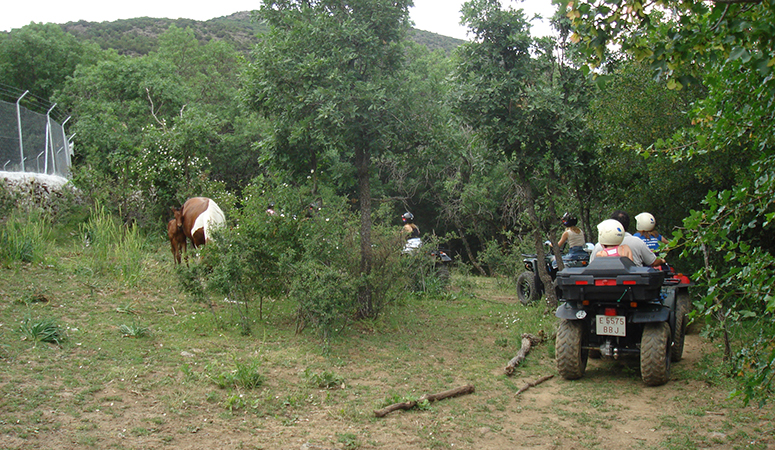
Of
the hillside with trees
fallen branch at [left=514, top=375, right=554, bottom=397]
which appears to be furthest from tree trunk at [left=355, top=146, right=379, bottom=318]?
the hillside with trees

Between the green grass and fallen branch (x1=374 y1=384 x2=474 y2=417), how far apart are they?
0.08 meters

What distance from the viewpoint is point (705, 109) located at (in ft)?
13.7

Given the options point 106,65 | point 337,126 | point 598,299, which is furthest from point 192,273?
point 106,65

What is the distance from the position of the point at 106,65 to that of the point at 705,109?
22.6m

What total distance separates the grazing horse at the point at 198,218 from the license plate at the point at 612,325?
5.74 meters

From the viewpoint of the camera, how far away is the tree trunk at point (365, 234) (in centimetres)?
803

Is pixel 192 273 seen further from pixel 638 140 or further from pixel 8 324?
pixel 638 140

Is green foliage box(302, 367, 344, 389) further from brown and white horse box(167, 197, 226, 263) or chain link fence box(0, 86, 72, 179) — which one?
chain link fence box(0, 86, 72, 179)

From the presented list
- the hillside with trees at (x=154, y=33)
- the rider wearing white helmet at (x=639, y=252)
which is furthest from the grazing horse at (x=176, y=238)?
the hillside with trees at (x=154, y=33)

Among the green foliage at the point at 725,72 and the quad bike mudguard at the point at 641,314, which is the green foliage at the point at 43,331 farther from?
the green foliage at the point at 725,72

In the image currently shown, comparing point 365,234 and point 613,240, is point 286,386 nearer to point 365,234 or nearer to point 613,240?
point 365,234

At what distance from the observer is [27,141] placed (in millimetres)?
12953

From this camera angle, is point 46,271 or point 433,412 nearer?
point 433,412

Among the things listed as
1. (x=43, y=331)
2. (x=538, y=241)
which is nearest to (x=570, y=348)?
(x=538, y=241)
